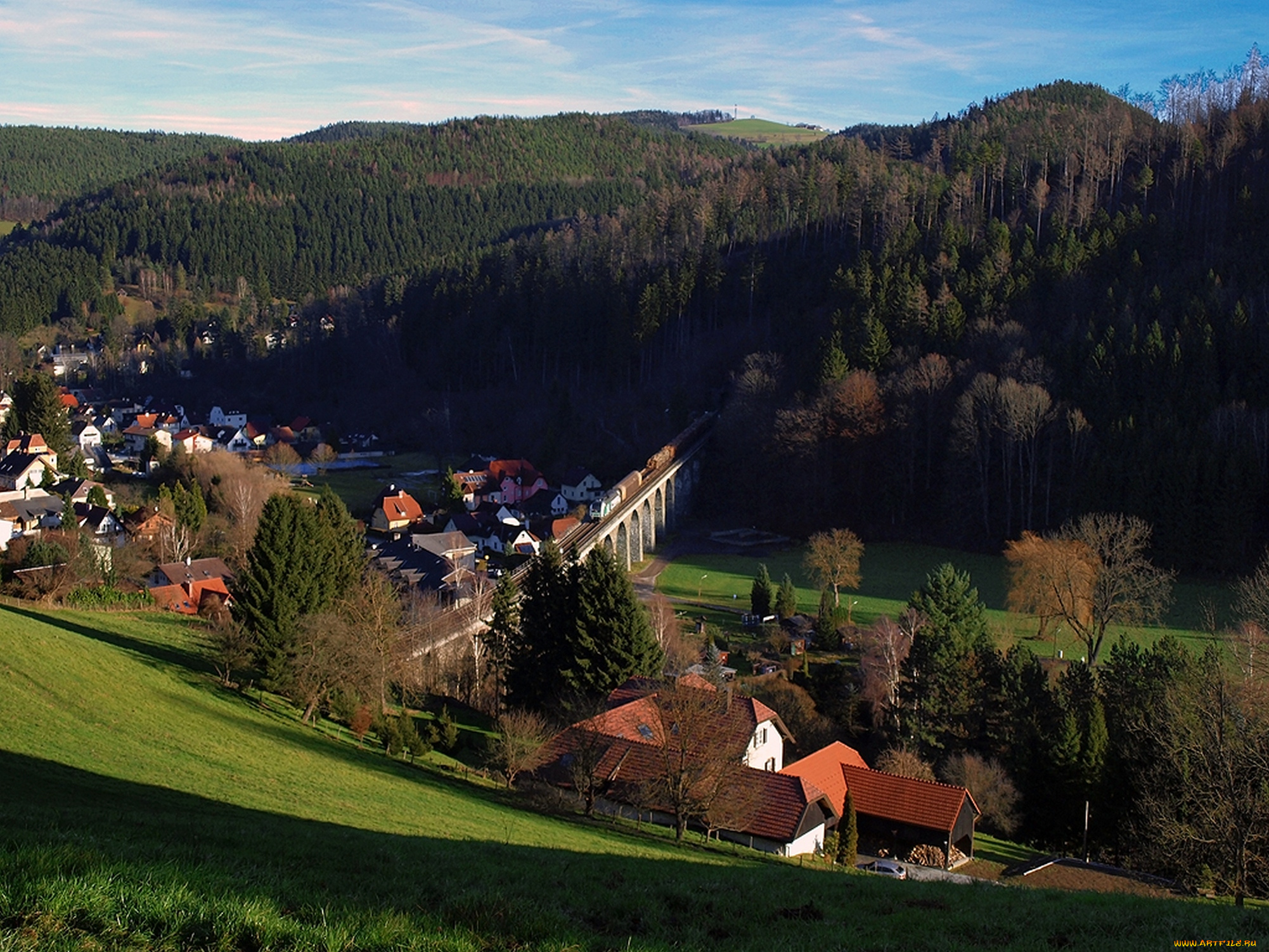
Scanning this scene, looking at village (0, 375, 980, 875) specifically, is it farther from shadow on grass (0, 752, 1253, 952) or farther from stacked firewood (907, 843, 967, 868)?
shadow on grass (0, 752, 1253, 952)

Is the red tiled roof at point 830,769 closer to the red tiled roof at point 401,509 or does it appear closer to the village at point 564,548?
the village at point 564,548

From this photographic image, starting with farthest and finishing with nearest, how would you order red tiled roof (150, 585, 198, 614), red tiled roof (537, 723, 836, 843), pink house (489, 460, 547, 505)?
pink house (489, 460, 547, 505) → red tiled roof (150, 585, 198, 614) → red tiled roof (537, 723, 836, 843)

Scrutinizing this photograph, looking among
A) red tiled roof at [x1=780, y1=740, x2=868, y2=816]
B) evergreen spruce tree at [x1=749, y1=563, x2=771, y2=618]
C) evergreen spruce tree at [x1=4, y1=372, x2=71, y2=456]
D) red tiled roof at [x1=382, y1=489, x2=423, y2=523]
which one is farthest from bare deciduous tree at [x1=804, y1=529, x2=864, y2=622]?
evergreen spruce tree at [x1=4, y1=372, x2=71, y2=456]

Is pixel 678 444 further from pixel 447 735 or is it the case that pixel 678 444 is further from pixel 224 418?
pixel 224 418

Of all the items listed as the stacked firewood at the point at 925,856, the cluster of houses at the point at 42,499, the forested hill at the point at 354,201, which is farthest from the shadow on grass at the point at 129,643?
the forested hill at the point at 354,201

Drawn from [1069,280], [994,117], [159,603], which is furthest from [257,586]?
[994,117]
